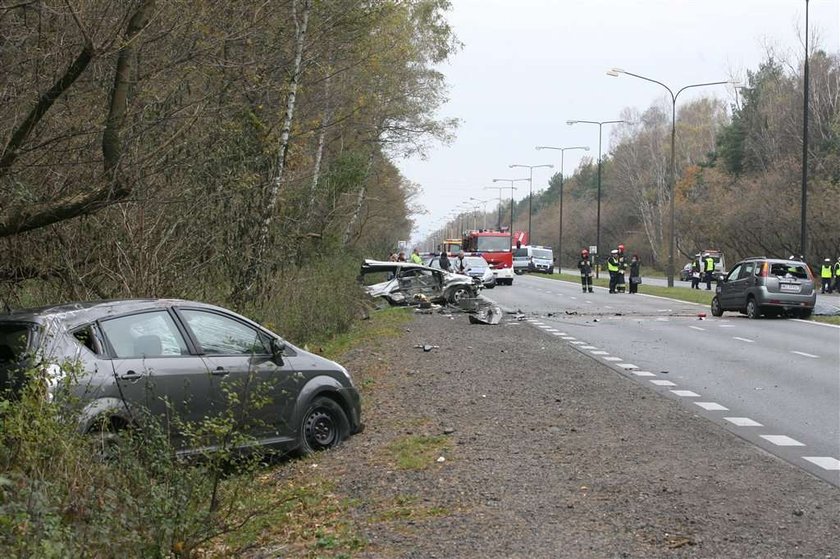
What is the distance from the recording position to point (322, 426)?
384 inches

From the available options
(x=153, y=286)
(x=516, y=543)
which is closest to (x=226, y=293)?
(x=153, y=286)

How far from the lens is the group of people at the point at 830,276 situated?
151ft

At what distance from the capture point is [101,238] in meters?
13.4

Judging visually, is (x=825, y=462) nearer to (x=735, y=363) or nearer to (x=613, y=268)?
(x=735, y=363)

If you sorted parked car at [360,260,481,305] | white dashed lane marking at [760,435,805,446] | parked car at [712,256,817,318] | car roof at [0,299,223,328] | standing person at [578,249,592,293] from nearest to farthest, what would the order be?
car roof at [0,299,223,328] → white dashed lane marking at [760,435,805,446] → parked car at [712,256,817,318] → parked car at [360,260,481,305] → standing person at [578,249,592,293]

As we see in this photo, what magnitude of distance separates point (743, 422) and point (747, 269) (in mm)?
19047

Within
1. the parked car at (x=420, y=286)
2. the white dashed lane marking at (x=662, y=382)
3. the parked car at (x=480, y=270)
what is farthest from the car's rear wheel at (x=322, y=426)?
the parked car at (x=480, y=270)

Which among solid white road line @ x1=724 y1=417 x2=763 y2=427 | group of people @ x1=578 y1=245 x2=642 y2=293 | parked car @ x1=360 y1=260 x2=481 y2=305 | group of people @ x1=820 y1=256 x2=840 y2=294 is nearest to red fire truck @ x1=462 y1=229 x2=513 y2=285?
group of people @ x1=578 y1=245 x2=642 y2=293

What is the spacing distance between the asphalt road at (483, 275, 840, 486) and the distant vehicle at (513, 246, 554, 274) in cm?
4995

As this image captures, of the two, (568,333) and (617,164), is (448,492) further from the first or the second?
(617,164)

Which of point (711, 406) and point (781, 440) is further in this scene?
point (711, 406)

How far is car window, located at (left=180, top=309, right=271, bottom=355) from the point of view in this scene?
8.79 metres

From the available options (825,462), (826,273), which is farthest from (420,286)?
(825,462)

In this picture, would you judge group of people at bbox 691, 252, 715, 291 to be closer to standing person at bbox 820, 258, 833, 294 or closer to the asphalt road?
standing person at bbox 820, 258, 833, 294
